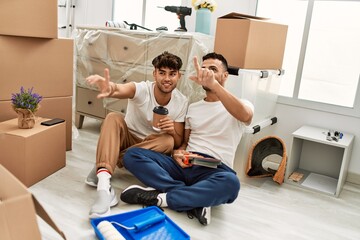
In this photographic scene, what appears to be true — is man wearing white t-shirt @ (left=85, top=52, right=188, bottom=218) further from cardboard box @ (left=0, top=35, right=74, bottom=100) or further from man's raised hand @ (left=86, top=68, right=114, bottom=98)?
cardboard box @ (left=0, top=35, right=74, bottom=100)

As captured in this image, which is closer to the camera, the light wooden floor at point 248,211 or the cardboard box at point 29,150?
the light wooden floor at point 248,211

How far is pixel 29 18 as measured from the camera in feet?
6.40

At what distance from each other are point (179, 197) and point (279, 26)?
1329 mm

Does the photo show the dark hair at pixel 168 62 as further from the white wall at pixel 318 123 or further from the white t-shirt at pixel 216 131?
the white wall at pixel 318 123

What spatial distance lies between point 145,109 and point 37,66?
79 centimetres

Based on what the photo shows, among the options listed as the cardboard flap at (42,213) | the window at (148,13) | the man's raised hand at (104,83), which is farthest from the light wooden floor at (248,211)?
the window at (148,13)

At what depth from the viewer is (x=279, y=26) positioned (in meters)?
2.18

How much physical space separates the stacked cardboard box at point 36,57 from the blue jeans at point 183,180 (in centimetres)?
78

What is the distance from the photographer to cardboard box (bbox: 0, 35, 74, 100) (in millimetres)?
1978

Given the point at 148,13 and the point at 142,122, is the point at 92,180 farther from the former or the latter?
the point at 148,13

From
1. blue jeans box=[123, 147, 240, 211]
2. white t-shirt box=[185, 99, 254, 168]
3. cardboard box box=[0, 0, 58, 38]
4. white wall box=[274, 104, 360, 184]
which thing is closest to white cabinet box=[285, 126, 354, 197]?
white wall box=[274, 104, 360, 184]

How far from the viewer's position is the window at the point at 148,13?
3.09m

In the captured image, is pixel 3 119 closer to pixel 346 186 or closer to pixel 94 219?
pixel 94 219

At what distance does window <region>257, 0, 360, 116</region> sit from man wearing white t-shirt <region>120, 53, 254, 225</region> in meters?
0.82
